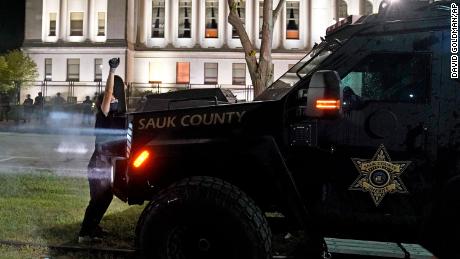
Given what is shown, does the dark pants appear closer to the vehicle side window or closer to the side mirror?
the side mirror

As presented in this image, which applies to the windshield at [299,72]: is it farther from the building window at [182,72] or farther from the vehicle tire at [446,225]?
the building window at [182,72]

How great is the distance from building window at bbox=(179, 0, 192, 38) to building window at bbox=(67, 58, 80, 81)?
32.8 ft

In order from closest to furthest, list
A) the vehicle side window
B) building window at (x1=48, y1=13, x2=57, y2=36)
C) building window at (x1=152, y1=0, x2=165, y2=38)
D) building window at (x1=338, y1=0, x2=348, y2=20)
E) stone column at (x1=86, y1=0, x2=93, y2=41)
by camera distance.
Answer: the vehicle side window, building window at (x1=338, y1=0, x2=348, y2=20), stone column at (x1=86, y1=0, x2=93, y2=41), building window at (x1=152, y1=0, x2=165, y2=38), building window at (x1=48, y1=13, x2=57, y2=36)

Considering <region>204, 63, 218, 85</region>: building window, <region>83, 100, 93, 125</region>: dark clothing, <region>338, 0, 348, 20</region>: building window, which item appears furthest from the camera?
<region>338, 0, 348, 20</region>: building window

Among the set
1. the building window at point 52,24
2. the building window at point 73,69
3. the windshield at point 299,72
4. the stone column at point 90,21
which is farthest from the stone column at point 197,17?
the windshield at point 299,72

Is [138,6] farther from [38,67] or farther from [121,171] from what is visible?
[121,171]

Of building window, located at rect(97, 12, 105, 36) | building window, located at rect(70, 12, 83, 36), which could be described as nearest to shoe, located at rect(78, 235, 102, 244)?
building window, located at rect(97, 12, 105, 36)

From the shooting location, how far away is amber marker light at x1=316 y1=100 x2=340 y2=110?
376cm

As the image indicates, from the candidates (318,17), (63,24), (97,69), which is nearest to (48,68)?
(63,24)

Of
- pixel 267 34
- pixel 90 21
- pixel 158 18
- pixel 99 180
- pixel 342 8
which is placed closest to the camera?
pixel 99 180

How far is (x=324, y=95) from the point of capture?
3.74 metres

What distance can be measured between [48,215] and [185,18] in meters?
43.4

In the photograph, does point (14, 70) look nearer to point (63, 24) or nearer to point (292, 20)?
point (63, 24)

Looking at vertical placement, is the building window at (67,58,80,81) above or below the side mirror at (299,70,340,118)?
above
